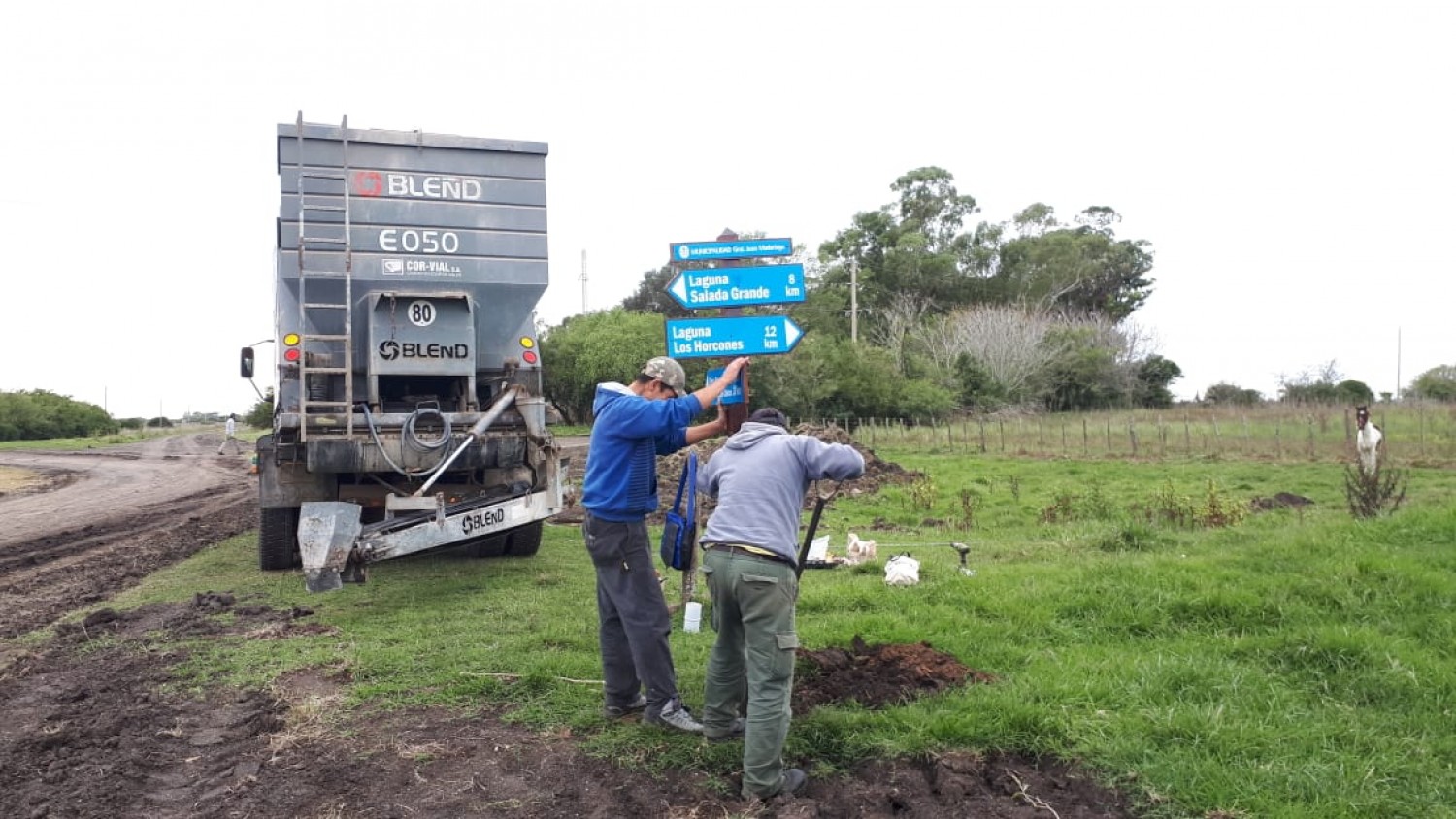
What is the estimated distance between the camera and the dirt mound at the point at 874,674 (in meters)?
5.49

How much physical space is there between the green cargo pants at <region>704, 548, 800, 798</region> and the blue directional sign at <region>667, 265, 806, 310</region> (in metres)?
2.74

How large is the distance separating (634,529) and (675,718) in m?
0.98

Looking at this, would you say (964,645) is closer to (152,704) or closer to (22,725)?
(152,704)

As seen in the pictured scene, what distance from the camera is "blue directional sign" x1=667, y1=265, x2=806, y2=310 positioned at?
715 centimetres

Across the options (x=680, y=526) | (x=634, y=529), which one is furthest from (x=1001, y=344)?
(x=634, y=529)

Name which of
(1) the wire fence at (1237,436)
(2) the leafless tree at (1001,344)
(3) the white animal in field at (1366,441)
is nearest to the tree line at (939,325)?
(2) the leafless tree at (1001,344)

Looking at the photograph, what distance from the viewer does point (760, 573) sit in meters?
4.57

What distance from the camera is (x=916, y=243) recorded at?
5878cm

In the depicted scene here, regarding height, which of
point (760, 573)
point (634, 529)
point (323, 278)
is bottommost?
point (760, 573)

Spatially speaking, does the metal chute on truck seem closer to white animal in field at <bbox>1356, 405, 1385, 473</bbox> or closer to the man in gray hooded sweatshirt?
the man in gray hooded sweatshirt

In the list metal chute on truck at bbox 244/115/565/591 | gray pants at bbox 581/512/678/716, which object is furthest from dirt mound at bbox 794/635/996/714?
metal chute on truck at bbox 244/115/565/591

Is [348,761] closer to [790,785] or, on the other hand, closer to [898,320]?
[790,785]

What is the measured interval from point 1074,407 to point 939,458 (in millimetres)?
25320

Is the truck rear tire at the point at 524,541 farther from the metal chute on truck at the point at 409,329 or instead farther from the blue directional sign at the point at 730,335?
the blue directional sign at the point at 730,335
